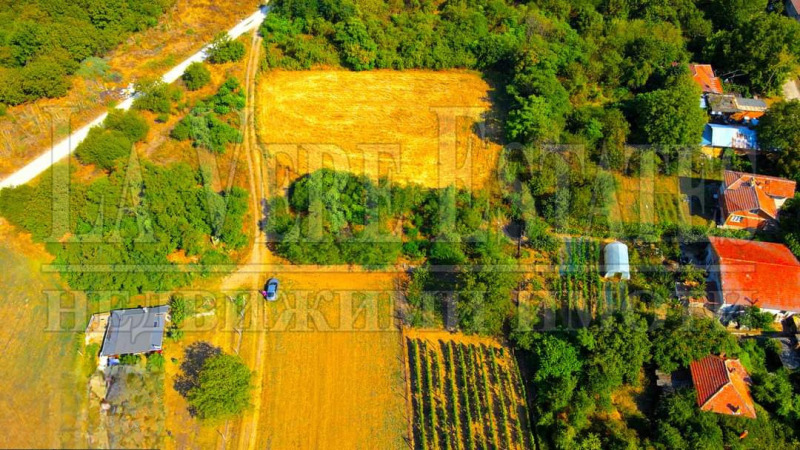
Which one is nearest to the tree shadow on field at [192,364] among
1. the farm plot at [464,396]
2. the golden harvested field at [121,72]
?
the farm plot at [464,396]

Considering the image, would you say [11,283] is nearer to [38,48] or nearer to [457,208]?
[38,48]

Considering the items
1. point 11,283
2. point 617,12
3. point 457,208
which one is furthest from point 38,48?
point 617,12

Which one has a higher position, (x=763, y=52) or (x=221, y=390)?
(x=763, y=52)

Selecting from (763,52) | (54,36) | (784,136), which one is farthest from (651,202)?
(54,36)

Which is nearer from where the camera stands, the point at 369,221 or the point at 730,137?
the point at 369,221

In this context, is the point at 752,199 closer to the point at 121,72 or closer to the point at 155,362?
the point at 155,362

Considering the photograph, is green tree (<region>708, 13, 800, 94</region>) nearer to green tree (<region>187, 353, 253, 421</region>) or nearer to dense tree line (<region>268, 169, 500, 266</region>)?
dense tree line (<region>268, 169, 500, 266</region>)
